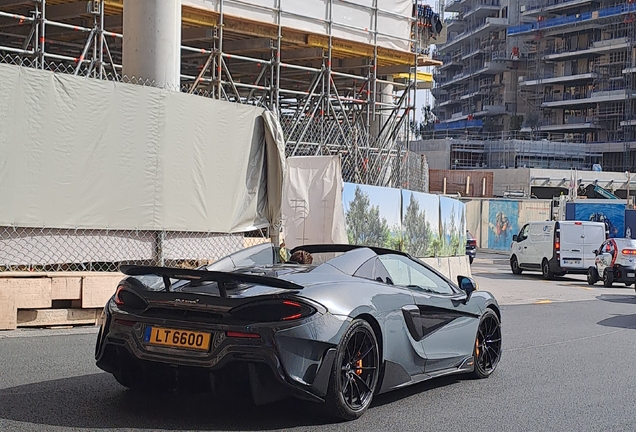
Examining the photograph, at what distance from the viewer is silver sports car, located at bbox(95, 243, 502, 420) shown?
6184 millimetres

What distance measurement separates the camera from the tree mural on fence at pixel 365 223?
16.5 metres

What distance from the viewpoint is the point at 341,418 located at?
6.55m

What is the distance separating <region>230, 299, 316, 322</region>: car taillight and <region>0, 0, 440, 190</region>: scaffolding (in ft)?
43.4

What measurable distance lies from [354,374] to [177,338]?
129cm

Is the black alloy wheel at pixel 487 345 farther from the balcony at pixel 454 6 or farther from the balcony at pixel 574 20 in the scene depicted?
the balcony at pixel 454 6

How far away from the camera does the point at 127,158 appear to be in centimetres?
1246

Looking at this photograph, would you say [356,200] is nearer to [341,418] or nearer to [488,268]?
[341,418]

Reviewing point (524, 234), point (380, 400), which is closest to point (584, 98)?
point (524, 234)

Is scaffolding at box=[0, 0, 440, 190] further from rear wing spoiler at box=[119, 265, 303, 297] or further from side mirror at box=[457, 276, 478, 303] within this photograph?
rear wing spoiler at box=[119, 265, 303, 297]

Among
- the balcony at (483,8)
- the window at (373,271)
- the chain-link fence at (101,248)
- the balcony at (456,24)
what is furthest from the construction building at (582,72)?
the window at (373,271)

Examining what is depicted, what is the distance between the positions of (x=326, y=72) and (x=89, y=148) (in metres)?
13.4

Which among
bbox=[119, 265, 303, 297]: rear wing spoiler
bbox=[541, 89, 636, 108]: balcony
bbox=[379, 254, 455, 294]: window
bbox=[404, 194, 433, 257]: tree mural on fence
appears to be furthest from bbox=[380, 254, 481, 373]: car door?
bbox=[541, 89, 636, 108]: balcony

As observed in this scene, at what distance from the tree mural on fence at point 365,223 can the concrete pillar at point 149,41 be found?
156 inches

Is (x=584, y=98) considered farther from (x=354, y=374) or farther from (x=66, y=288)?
(x=354, y=374)
